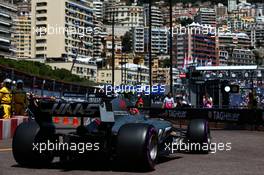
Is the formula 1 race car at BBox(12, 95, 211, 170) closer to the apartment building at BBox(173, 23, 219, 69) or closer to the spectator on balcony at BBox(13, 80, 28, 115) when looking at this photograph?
the spectator on balcony at BBox(13, 80, 28, 115)

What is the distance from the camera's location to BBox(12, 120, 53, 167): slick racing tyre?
9.27 metres

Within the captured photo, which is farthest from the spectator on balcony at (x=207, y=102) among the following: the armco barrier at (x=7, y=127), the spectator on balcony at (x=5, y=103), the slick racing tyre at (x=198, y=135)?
the slick racing tyre at (x=198, y=135)

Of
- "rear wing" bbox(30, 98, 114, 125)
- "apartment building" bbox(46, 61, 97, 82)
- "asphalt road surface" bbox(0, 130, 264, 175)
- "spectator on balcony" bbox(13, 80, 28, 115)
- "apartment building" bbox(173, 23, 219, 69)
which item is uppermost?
"apartment building" bbox(173, 23, 219, 69)

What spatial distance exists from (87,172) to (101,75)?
173m

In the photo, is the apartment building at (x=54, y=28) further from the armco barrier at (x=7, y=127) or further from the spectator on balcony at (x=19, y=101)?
the armco barrier at (x=7, y=127)

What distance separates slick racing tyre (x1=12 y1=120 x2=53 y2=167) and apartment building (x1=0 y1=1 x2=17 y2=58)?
152077mm

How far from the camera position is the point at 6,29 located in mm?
168125

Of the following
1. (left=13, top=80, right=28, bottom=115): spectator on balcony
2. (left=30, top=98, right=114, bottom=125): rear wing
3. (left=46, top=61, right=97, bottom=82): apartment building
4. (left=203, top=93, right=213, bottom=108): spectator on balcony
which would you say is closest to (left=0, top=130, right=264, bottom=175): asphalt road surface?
(left=30, top=98, right=114, bottom=125): rear wing

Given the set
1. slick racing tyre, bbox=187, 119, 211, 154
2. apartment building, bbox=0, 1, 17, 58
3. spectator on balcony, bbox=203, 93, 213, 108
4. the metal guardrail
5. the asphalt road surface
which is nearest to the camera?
the asphalt road surface

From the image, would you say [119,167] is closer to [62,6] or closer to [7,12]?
[7,12]

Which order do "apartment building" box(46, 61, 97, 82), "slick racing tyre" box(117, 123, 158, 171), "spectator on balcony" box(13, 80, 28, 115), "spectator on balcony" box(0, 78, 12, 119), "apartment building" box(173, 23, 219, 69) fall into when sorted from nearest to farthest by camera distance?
"slick racing tyre" box(117, 123, 158, 171)
"spectator on balcony" box(0, 78, 12, 119)
"spectator on balcony" box(13, 80, 28, 115)
"apartment building" box(46, 61, 97, 82)
"apartment building" box(173, 23, 219, 69)

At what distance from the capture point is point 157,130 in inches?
396

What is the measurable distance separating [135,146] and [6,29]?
6490 inches

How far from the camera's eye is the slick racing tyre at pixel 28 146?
9266mm
